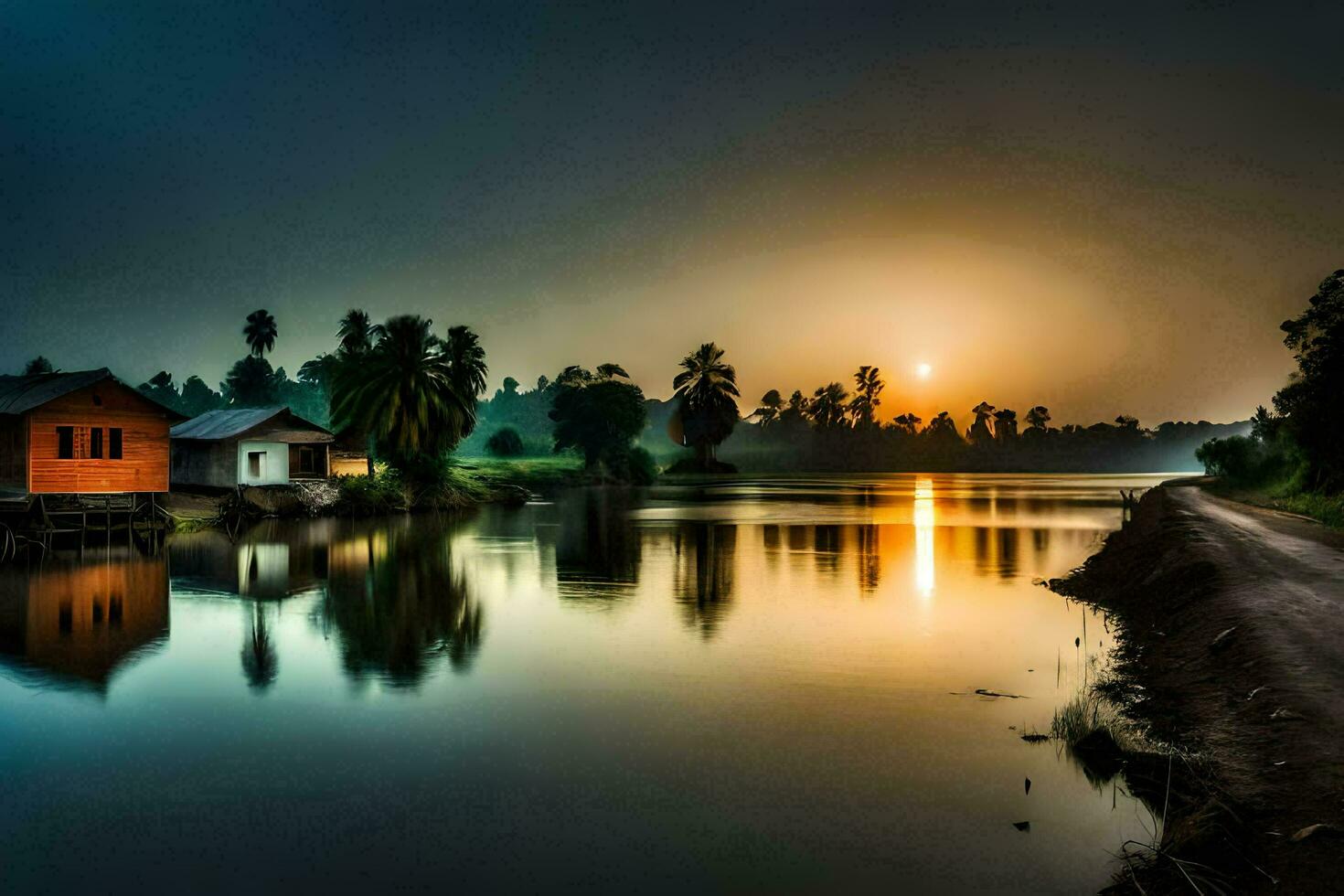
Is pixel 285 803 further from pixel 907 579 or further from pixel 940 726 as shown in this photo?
pixel 907 579

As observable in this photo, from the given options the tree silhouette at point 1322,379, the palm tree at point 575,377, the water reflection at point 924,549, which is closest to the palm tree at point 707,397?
the palm tree at point 575,377

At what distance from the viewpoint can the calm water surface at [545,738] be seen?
25.5 ft

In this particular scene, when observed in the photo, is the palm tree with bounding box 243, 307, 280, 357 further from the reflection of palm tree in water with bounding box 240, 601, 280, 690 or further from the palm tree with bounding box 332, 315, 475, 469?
the reflection of palm tree in water with bounding box 240, 601, 280, 690

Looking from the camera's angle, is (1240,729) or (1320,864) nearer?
(1320,864)

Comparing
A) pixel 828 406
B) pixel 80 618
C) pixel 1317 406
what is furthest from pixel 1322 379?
pixel 828 406

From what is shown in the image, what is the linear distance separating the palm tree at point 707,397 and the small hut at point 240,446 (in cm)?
8129

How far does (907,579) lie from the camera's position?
25.7 metres

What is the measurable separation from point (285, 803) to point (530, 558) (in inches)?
887

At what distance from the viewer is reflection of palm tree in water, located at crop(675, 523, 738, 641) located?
65.6 feet

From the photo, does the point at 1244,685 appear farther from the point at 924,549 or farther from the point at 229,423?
the point at 229,423

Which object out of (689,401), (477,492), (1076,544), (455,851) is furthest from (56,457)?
(689,401)

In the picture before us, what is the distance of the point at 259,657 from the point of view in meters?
15.8

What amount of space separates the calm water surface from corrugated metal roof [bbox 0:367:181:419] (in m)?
15.5

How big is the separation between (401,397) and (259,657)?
4924 centimetres
